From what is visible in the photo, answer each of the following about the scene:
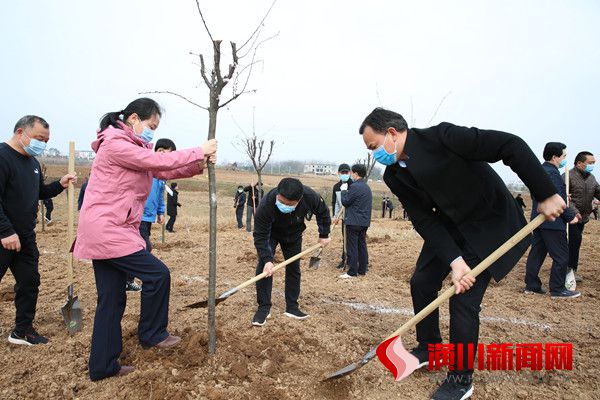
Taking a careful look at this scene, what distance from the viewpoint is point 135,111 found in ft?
10.1

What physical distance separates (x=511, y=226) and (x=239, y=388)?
2248 mm

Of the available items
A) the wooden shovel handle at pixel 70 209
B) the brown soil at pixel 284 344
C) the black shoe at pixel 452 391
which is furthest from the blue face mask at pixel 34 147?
the black shoe at pixel 452 391

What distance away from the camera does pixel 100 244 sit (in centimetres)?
279

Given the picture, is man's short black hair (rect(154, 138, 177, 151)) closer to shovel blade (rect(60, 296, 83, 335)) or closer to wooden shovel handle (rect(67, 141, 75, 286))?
wooden shovel handle (rect(67, 141, 75, 286))

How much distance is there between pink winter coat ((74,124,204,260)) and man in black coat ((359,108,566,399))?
1409 mm

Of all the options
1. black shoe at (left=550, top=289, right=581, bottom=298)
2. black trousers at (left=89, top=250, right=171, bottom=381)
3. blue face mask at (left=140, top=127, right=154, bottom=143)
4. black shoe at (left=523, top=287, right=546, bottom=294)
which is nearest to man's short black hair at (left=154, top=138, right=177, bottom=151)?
blue face mask at (left=140, top=127, right=154, bottom=143)

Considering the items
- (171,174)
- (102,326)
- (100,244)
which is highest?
(171,174)

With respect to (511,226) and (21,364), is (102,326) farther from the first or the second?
(511,226)

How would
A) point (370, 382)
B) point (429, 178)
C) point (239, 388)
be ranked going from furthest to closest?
point (370, 382) < point (239, 388) < point (429, 178)

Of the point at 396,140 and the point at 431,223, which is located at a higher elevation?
the point at 396,140

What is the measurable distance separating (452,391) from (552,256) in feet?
11.9

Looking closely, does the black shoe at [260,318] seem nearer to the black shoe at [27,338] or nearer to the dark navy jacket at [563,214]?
the black shoe at [27,338]

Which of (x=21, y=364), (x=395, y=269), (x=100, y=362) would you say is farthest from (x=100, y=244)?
(x=395, y=269)

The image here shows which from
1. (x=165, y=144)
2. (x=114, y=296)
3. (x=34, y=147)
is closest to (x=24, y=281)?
(x=34, y=147)
